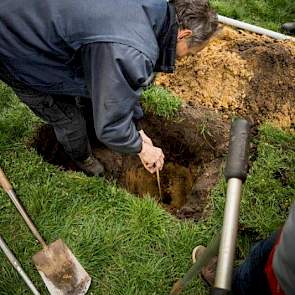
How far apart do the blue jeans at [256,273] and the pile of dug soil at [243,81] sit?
4.90 ft

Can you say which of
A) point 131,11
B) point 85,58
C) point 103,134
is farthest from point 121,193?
point 131,11

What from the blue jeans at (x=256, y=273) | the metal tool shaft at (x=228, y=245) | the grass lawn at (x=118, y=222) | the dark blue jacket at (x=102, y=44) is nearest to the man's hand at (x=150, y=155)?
the dark blue jacket at (x=102, y=44)

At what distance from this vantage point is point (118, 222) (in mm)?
2852

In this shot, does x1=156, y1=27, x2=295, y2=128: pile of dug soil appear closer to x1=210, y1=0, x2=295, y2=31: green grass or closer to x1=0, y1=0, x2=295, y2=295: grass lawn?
x1=0, y1=0, x2=295, y2=295: grass lawn

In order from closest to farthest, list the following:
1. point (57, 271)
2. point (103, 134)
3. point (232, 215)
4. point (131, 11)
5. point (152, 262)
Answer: point (232, 215) → point (131, 11) → point (103, 134) → point (57, 271) → point (152, 262)

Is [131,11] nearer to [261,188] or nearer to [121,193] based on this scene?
[121,193]

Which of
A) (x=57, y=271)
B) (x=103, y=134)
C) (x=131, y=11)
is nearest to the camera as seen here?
(x=131, y=11)

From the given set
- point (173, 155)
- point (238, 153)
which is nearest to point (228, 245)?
point (238, 153)

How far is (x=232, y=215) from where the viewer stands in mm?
1320

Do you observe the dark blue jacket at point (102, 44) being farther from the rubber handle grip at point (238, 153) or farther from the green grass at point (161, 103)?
the green grass at point (161, 103)

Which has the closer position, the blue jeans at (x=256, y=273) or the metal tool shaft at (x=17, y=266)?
the blue jeans at (x=256, y=273)

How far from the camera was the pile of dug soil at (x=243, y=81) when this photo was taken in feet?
11.2

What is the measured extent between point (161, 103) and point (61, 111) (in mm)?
921

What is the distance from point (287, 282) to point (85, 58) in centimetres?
134
